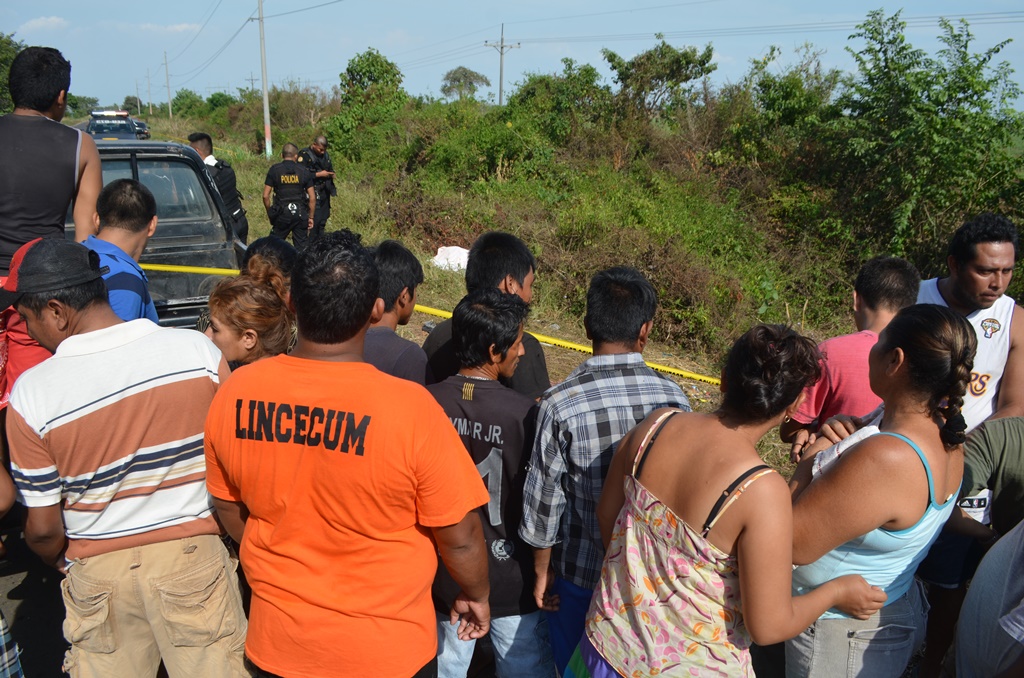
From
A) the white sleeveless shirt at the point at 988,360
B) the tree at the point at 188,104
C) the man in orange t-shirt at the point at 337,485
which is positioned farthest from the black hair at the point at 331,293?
the tree at the point at 188,104

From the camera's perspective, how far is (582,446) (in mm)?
2201

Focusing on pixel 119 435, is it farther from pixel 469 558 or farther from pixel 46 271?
pixel 469 558

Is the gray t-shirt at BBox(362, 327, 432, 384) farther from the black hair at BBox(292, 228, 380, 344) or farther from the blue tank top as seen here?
the blue tank top

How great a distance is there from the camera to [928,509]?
186 centimetres

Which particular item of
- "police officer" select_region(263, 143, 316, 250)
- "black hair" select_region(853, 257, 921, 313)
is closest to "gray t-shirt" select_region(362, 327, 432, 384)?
"black hair" select_region(853, 257, 921, 313)

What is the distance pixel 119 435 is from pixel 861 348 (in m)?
2.70

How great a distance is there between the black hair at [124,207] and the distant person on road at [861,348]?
3.01 m

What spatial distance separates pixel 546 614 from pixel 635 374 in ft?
3.10

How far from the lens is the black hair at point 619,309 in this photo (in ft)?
7.75

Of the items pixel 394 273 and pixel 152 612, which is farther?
pixel 394 273

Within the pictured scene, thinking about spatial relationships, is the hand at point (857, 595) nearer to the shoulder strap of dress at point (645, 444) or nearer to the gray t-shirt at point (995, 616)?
the gray t-shirt at point (995, 616)

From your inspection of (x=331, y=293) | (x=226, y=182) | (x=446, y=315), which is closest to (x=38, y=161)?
(x=331, y=293)

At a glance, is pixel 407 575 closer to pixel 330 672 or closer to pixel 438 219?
pixel 330 672

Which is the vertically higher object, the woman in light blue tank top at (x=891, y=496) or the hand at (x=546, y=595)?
the woman in light blue tank top at (x=891, y=496)
